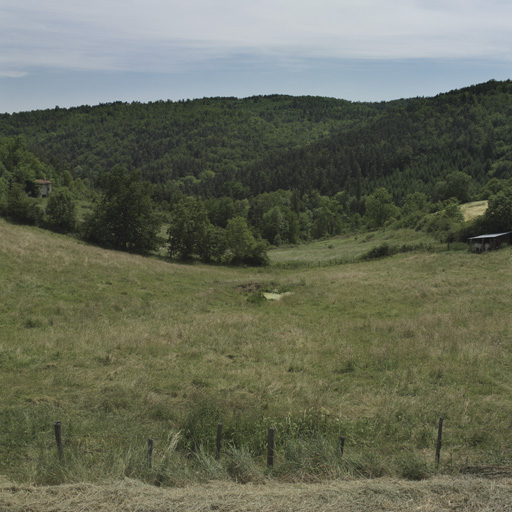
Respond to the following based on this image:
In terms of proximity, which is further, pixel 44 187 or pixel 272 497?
pixel 44 187

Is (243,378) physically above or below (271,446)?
below

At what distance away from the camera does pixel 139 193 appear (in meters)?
52.6

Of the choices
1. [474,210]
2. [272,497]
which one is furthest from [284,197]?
[272,497]

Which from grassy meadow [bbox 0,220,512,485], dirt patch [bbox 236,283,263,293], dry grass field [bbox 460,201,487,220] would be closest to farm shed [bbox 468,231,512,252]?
grassy meadow [bbox 0,220,512,485]

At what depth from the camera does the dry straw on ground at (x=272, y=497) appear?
576cm

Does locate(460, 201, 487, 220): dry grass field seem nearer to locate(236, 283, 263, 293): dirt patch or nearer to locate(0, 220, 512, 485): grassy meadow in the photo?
locate(0, 220, 512, 485): grassy meadow

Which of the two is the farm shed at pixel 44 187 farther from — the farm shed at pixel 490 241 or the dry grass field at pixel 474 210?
the dry grass field at pixel 474 210

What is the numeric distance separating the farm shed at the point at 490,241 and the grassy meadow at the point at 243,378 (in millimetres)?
14894

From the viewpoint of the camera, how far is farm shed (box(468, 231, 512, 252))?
44188mm

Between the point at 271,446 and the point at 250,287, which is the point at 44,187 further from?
the point at 271,446

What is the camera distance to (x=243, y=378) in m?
14.0

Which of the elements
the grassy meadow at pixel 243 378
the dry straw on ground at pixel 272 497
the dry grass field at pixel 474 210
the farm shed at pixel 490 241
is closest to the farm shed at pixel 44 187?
the grassy meadow at pixel 243 378

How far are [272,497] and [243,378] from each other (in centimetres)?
802

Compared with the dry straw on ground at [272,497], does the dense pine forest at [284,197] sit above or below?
above
